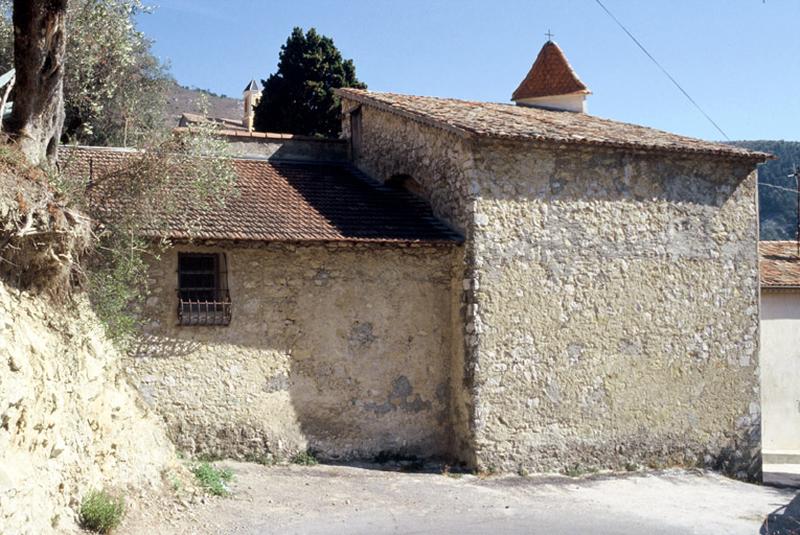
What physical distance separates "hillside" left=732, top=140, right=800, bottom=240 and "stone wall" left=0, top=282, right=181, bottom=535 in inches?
1791

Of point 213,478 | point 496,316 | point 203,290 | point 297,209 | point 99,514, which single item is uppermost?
point 297,209

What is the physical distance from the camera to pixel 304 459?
12.1 m

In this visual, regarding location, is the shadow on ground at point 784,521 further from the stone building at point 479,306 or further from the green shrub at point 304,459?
the green shrub at point 304,459

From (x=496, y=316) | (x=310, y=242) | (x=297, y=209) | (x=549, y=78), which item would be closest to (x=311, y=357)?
(x=310, y=242)

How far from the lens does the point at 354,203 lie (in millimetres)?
14102

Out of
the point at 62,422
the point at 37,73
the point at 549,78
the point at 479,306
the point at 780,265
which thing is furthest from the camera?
the point at 549,78

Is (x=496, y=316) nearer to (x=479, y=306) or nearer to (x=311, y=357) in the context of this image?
(x=479, y=306)

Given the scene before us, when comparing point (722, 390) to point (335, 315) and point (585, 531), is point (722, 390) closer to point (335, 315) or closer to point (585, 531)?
point (585, 531)

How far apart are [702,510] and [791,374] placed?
28.8ft

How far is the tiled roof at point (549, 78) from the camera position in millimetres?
20469

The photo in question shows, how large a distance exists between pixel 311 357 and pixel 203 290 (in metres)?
1.79

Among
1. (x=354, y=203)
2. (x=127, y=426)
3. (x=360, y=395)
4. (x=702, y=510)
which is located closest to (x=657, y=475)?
(x=702, y=510)

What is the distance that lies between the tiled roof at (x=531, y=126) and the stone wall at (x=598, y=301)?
252 millimetres

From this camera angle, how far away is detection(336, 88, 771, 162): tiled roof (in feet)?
42.5
